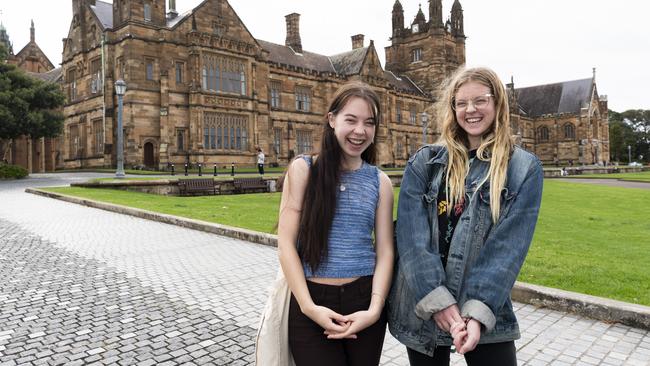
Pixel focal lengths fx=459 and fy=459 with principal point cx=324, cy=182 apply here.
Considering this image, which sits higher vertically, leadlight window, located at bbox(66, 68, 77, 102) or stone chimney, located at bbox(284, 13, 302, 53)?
stone chimney, located at bbox(284, 13, 302, 53)

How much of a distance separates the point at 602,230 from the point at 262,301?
27.8 feet

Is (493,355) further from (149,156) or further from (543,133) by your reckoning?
(543,133)

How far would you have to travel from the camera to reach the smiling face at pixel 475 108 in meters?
2.33

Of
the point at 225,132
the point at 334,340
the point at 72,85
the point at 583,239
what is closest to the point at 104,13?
the point at 72,85

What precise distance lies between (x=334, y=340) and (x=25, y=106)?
32120 mm

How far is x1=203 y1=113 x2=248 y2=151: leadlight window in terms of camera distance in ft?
114

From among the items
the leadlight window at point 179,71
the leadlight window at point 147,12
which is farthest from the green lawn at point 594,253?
the leadlight window at point 147,12

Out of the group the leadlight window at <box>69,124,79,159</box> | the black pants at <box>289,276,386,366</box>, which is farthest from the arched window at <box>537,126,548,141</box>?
the black pants at <box>289,276,386,366</box>

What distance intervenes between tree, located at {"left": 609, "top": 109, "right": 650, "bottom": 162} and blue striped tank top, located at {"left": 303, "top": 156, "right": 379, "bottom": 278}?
11245 cm

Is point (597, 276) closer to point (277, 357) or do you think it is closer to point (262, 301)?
point (262, 301)

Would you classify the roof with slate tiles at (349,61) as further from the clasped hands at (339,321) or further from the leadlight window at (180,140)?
the clasped hands at (339,321)

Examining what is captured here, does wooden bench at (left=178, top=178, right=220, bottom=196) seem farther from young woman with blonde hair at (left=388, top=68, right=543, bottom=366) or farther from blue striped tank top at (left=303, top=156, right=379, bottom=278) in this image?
young woman with blonde hair at (left=388, top=68, right=543, bottom=366)

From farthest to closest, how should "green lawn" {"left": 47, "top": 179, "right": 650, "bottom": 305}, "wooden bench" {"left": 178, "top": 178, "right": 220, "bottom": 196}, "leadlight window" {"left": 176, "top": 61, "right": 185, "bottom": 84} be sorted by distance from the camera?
"leadlight window" {"left": 176, "top": 61, "right": 185, "bottom": 84}
"wooden bench" {"left": 178, "top": 178, "right": 220, "bottom": 196}
"green lawn" {"left": 47, "top": 179, "right": 650, "bottom": 305}

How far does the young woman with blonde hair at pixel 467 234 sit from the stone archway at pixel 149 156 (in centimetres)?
3393
